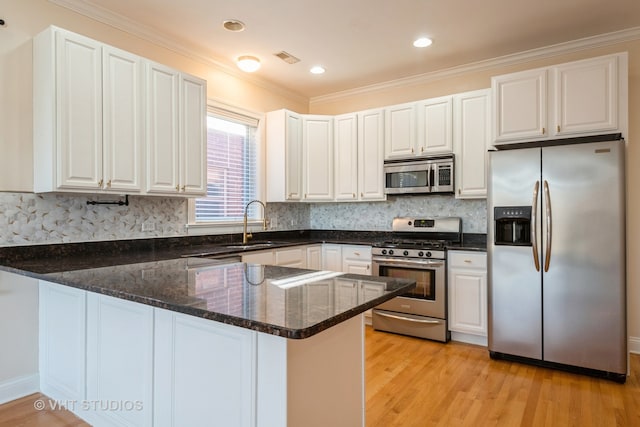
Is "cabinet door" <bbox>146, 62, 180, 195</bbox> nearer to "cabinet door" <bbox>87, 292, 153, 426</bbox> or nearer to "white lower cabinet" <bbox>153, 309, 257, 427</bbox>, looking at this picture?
"cabinet door" <bbox>87, 292, 153, 426</bbox>

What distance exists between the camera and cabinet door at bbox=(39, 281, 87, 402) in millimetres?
2234

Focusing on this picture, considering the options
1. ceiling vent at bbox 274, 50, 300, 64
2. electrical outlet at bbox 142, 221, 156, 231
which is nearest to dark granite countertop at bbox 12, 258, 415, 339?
electrical outlet at bbox 142, 221, 156, 231

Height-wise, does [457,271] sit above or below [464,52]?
below

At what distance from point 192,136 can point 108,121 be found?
70cm

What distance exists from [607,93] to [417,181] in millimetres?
1768

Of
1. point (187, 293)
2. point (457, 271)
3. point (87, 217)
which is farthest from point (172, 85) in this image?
point (457, 271)

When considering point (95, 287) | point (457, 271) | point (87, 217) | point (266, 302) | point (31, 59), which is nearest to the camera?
point (266, 302)

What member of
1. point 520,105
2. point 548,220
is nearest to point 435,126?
point 520,105

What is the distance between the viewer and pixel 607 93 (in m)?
2.97

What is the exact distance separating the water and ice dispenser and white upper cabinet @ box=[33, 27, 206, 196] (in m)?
2.64

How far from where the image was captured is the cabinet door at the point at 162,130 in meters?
2.97

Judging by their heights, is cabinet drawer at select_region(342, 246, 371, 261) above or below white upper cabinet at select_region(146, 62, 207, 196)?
below

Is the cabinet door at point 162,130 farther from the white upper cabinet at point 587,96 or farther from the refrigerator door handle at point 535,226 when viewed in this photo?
the white upper cabinet at point 587,96

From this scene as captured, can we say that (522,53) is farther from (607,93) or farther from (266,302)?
(266,302)
